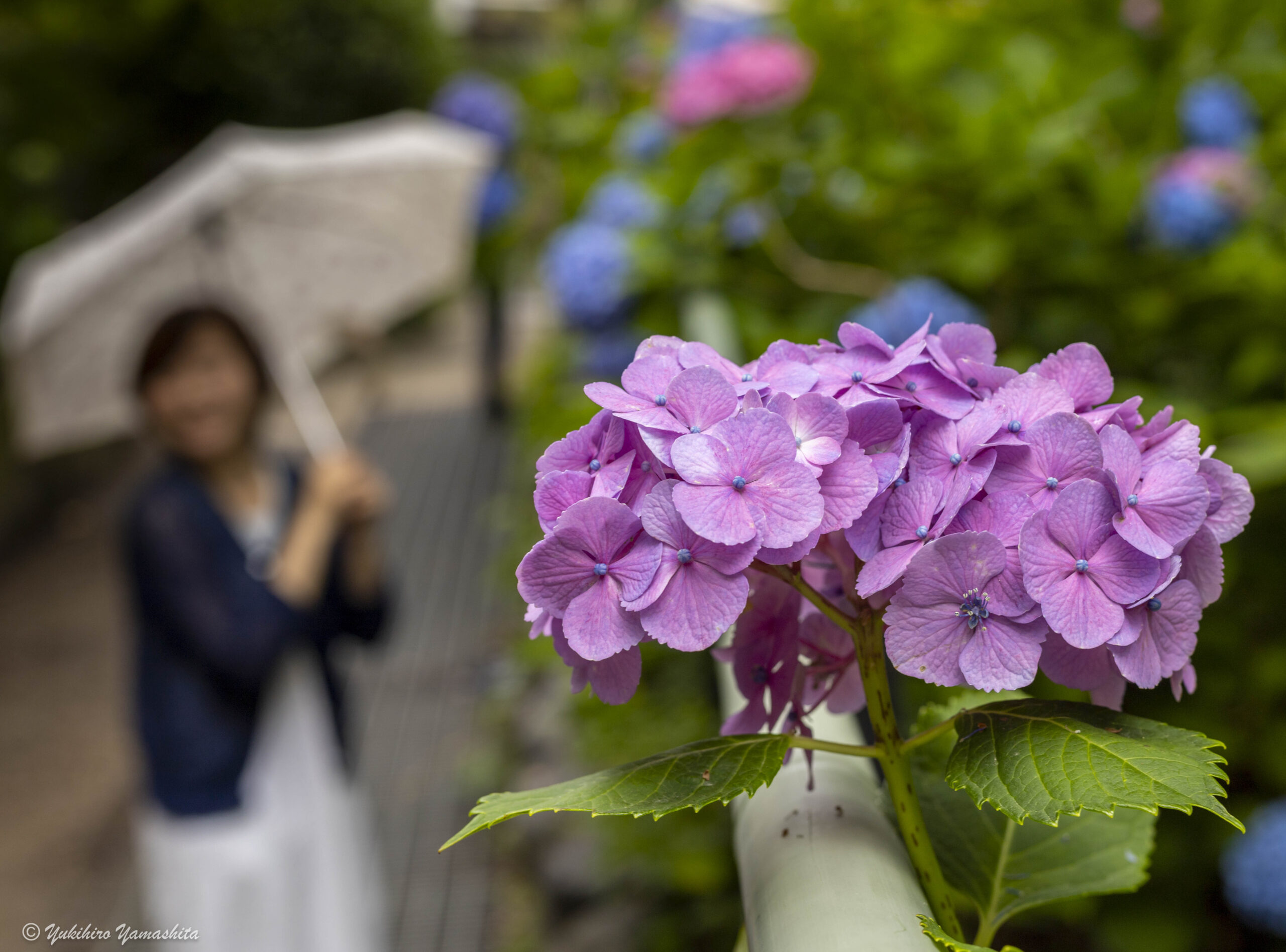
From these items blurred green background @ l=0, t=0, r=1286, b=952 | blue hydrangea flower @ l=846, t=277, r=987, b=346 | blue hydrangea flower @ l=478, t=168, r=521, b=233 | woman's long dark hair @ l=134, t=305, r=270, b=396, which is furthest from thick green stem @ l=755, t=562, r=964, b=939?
blue hydrangea flower @ l=478, t=168, r=521, b=233

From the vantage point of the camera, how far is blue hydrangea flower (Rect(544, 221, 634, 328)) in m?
2.35

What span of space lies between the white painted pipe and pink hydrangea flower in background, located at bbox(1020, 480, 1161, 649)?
6.2 inches

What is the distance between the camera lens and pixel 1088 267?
1948 millimetres

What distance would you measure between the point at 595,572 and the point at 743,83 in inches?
75.4

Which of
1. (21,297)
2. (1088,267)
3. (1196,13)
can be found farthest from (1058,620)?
(21,297)

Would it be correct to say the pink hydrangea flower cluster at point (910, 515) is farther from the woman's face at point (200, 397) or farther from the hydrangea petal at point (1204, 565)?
the woman's face at point (200, 397)

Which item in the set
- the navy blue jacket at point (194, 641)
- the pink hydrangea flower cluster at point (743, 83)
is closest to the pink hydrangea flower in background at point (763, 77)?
the pink hydrangea flower cluster at point (743, 83)

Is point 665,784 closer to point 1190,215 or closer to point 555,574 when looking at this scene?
point 555,574

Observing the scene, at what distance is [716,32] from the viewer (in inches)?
114

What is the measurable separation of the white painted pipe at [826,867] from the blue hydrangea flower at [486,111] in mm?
3914

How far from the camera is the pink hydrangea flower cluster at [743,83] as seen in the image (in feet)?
7.42

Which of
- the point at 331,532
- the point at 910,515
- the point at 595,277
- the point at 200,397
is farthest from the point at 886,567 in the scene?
the point at 331,532

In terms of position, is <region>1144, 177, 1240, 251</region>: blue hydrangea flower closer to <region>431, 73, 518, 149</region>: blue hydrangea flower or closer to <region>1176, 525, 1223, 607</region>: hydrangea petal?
<region>1176, 525, 1223, 607</region>: hydrangea petal

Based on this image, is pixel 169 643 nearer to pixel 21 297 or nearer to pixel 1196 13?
pixel 21 297
